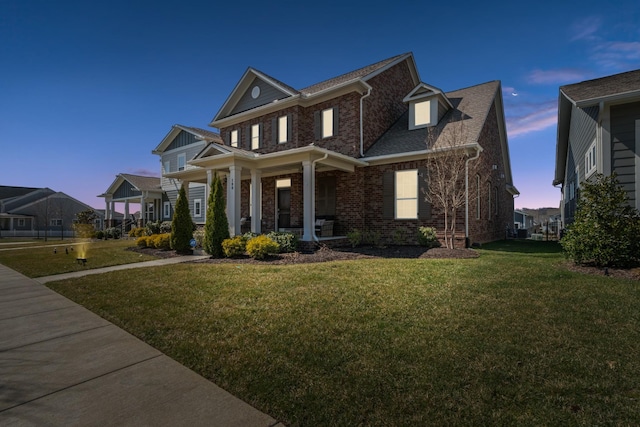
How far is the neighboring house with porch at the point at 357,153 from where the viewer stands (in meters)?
11.8

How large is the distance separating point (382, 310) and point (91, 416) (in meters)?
3.28

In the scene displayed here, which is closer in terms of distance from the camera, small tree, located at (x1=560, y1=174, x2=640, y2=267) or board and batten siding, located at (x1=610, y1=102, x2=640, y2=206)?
small tree, located at (x1=560, y1=174, x2=640, y2=267)

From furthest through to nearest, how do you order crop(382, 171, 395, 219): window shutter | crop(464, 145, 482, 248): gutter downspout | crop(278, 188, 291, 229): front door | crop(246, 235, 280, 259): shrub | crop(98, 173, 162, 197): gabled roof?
crop(98, 173, 162, 197): gabled roof → crop(278, 188, 291, 229): front door → crop(382, 171, 395, 219): window shutter → crop(464, 145, 482, 248): gutter downspout → crop(246, 235, 280, 259): shrub

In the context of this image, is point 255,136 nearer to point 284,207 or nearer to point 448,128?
point 284,207

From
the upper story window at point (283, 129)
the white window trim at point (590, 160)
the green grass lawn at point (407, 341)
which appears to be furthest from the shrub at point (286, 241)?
the white window trim at point (590, 160)

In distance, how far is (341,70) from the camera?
1677 centimetres

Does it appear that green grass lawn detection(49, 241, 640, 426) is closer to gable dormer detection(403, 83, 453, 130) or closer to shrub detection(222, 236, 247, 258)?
shrub detection(222, 236, 247, 258)

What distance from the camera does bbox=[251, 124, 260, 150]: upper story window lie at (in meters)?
16.1

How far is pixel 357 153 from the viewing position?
13.1m

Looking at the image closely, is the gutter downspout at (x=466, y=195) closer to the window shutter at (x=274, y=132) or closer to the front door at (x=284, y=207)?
the front door at (x=284, y=207)

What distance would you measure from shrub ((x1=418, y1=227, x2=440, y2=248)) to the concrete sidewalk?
9.67 meters

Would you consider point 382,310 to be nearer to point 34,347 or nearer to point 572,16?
point 34,347

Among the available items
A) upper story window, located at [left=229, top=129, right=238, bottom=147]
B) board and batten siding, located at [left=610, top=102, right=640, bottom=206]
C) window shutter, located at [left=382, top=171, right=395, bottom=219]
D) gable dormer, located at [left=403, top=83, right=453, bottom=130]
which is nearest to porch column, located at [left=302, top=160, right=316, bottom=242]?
window shutter, located at [left=382, top=171, right=395, bottom=219]

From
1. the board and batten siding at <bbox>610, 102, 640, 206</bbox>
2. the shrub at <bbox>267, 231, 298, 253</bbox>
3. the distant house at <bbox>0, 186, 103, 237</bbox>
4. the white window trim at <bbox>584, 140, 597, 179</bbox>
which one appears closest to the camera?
the board and batten siding at <bbox>610, 102, 640, 206</bbox>
